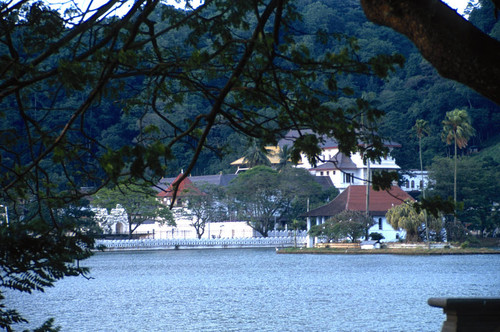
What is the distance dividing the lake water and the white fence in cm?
1318

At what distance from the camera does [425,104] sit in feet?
261

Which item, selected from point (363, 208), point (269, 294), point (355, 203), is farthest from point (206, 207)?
point (269, 294)

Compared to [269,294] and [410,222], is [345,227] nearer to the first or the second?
[410,222]

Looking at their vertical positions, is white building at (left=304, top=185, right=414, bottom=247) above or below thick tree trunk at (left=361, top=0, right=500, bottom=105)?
above

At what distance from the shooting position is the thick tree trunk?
3303 mm

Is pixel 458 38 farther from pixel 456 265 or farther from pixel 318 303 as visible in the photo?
pixel 456 265

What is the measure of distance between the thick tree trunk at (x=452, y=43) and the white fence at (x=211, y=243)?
199 feet

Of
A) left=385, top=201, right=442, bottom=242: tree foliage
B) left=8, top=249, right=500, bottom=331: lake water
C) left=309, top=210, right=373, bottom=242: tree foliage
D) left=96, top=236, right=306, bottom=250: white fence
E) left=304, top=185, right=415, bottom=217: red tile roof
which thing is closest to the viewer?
left=8, top=249, right=500, bottom=331: lake water

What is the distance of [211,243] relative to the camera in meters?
66.6

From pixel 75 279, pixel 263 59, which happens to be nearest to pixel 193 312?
pixel 75 279

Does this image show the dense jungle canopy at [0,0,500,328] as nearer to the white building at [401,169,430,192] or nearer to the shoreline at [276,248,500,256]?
the shoreline at [276,248,500,256]

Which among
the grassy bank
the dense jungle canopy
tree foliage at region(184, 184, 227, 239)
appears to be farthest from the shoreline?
the dense jungle canopy

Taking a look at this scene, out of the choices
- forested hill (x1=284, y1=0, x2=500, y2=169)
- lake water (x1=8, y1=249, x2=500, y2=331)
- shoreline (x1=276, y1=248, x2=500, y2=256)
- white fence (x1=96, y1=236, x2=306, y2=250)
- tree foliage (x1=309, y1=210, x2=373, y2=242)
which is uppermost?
forested hill (x1=284, y1=0, x2=500, y2=169)

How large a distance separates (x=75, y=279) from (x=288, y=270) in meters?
11.6
